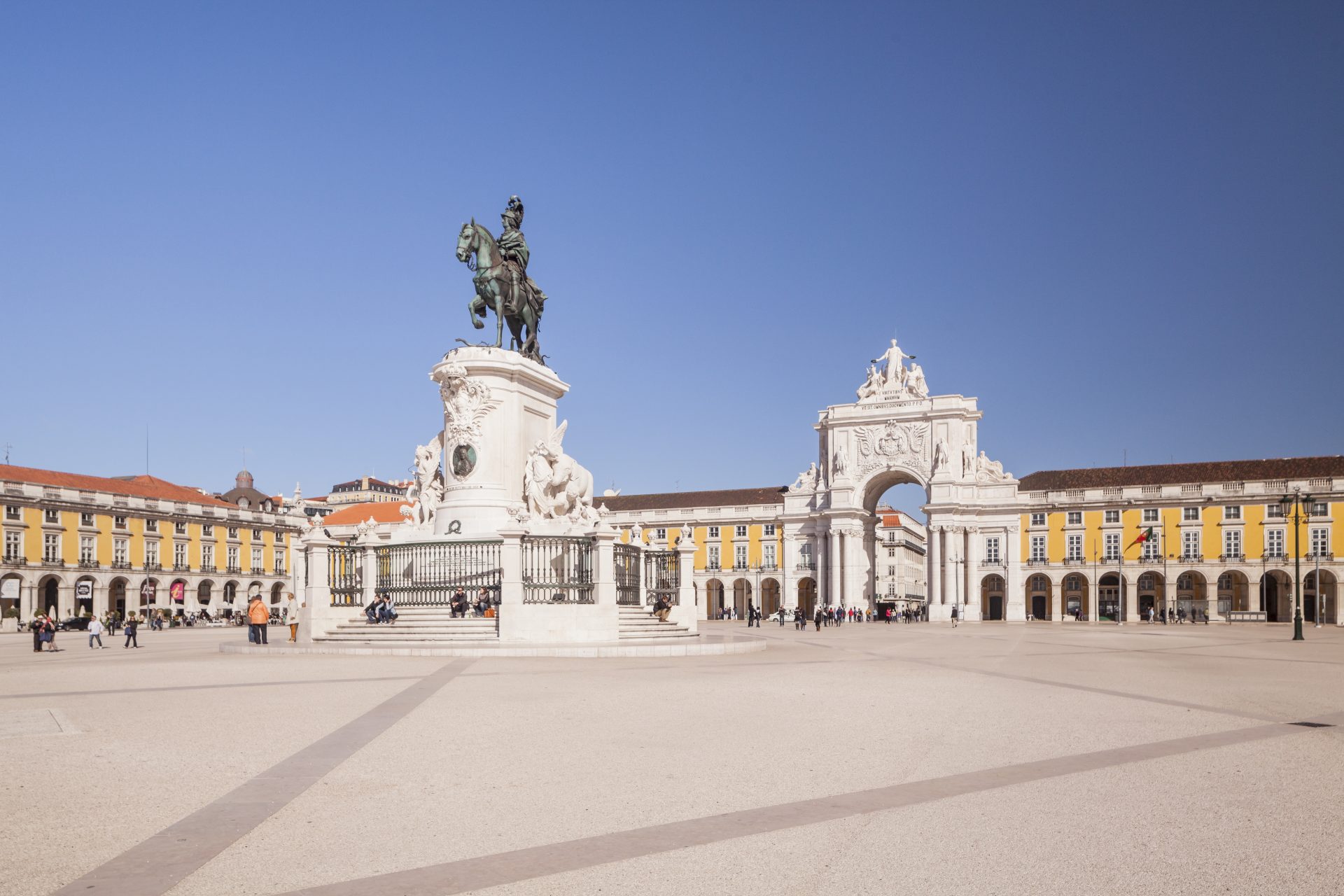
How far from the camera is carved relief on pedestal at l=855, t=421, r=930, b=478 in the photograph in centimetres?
8019

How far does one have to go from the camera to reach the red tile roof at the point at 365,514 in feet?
283

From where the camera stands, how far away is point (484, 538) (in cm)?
2206

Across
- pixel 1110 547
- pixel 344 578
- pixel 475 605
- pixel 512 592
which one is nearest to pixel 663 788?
pixel 512 592

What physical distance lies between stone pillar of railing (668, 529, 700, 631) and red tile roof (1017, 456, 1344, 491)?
62.0 metres

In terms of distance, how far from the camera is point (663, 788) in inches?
289

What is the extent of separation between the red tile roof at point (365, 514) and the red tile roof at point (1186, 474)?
154 ft

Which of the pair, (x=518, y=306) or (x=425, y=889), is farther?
(x=518, y=306)

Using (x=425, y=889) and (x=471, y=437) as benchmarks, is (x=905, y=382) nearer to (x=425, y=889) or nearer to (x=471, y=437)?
(x=471, y=437)

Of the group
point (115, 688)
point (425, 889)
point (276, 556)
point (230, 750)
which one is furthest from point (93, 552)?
point (425, 889)

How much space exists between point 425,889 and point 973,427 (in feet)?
259

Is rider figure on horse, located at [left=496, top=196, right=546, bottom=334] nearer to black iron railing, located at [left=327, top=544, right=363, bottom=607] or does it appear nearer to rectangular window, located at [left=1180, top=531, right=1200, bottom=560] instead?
black iron railing, located at [left=327, top=544, right=363, bottom=607]

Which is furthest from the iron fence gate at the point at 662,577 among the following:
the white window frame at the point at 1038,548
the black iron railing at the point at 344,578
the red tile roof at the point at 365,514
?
the white window frame at the point at 1038,548

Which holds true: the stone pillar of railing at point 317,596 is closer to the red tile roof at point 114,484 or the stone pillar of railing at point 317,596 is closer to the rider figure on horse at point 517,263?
A: the rider figure on horse at point 517,263

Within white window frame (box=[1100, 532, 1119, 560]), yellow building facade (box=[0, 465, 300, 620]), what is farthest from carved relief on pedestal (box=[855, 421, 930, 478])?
yellow building facade (box=[0, 465, 300, 620])
